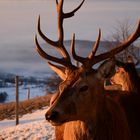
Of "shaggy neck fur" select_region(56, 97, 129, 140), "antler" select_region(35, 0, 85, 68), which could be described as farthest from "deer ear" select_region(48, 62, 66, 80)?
"shaggy neck fur" select_region(56, 97, 129, 140)

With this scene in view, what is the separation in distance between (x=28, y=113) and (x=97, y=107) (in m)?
14.1

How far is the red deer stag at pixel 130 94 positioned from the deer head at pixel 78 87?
1.24 metres

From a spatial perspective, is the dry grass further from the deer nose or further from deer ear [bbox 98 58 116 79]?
the deer nose

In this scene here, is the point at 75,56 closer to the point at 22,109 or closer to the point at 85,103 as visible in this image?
the point at 85,103

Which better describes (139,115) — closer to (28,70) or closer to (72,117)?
(72,117)

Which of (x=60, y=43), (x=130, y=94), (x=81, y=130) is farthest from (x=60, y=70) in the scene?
(x=130, y=94)

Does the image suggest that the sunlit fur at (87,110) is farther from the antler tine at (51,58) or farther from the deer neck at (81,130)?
the antler tine at (51,58)

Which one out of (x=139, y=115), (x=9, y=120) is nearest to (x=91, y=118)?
(x=139, y=115)

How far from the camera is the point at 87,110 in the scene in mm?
7234

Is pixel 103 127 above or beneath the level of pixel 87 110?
beneath

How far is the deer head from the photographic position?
269 inches

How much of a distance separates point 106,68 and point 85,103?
1.93ft

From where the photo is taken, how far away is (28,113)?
70.0 feet

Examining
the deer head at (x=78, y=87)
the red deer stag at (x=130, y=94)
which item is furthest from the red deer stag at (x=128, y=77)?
the deer head at (x=78, y=87)
